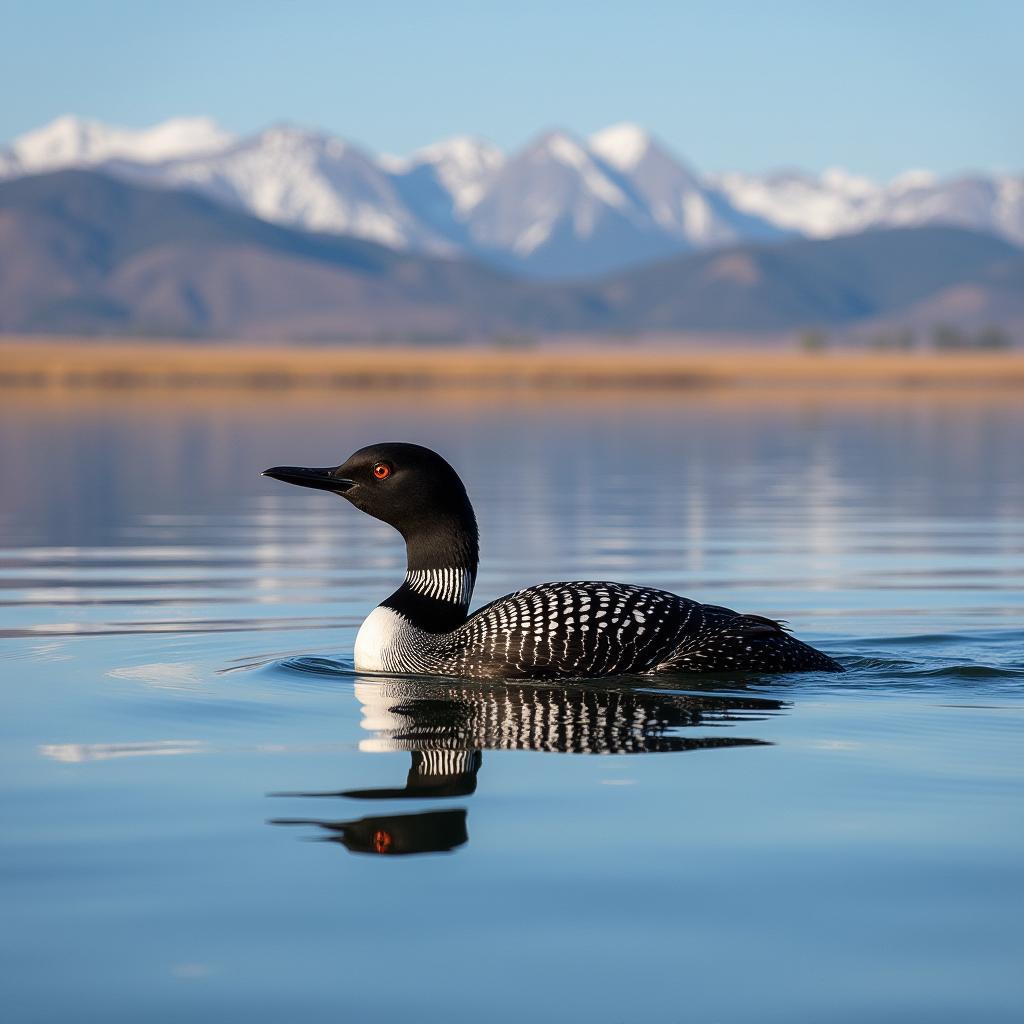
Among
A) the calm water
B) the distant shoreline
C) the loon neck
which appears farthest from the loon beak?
the distant shoreline

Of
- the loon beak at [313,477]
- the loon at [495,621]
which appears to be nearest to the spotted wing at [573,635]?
the loon at [495,621]

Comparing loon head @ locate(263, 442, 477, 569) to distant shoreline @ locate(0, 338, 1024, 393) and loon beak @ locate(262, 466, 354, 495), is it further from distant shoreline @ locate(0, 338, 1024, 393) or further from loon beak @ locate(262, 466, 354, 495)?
distant shoreline @ locate(0, 338, 1024, 393)

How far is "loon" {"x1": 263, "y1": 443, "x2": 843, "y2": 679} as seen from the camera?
8.54m

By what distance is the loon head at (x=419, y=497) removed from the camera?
352 inches

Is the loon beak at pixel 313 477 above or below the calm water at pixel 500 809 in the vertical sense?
above

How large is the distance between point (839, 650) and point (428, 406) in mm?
42808

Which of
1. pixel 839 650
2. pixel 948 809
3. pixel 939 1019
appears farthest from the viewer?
pixel 839 650

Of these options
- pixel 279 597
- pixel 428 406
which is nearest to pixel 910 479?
pixel 279 597

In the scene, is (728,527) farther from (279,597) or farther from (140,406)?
(140,406)

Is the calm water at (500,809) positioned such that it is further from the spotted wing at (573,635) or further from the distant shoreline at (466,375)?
the distant shoreline at (466,375)

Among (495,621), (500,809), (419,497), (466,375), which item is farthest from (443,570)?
(466,375)

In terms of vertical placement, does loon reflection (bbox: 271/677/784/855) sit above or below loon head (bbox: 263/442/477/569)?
below

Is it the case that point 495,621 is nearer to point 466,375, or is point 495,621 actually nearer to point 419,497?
point 419,497

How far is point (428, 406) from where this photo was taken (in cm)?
5244
